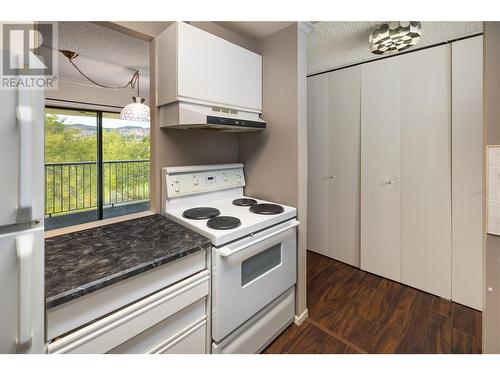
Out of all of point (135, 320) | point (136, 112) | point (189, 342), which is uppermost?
point (136, 112)

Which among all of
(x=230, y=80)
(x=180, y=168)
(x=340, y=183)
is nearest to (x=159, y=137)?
(x=180, y=168)

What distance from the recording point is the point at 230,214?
4.97 feet

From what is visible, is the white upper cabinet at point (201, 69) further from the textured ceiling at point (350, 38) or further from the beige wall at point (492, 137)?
the beige wall at point (492, 137)

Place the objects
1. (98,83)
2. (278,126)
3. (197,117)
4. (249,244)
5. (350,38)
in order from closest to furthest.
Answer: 1. (249,244)
2. (197,117)
3. (278,126)
4. (350,38)
5. (98,83)

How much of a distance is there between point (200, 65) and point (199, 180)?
2.34ft

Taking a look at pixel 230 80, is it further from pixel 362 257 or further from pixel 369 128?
pixel 362 257

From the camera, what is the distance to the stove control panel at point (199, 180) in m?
1.53

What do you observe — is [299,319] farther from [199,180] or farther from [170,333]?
[199,180]

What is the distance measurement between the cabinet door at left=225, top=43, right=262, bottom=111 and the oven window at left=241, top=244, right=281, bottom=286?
3.21ft

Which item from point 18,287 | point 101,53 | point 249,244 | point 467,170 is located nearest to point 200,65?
point 249,244

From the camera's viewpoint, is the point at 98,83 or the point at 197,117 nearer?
the point at 197,117

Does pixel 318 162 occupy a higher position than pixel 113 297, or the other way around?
pixel 318 162

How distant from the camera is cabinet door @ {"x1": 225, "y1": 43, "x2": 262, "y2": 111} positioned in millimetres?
1596
